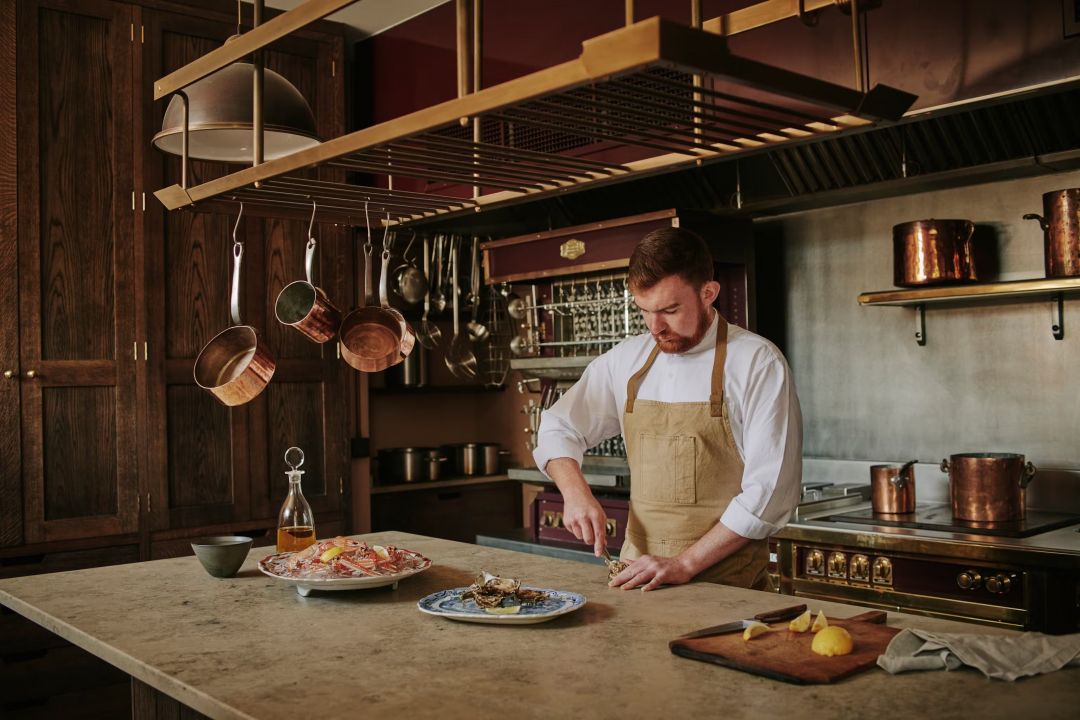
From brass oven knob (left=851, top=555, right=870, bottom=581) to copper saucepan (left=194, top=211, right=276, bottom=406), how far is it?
6.38 feet

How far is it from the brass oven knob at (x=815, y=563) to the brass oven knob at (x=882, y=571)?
192mm

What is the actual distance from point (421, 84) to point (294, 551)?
9.69 ft

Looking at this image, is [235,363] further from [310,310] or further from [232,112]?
[232,112]

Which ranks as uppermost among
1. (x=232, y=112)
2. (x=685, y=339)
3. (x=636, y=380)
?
(x=232, y=112)

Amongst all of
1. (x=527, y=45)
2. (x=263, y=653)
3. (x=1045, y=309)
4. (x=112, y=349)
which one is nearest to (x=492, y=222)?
(x=527, y=45)

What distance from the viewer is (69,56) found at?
13.8ft

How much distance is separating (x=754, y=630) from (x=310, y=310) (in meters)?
1.47

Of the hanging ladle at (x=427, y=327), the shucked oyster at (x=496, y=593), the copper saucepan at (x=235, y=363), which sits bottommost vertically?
the shucked oyster at (x=496, y=593)

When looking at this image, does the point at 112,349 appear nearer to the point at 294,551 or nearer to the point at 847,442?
the point at 294,551

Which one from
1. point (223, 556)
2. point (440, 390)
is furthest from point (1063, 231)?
point (440, 390)

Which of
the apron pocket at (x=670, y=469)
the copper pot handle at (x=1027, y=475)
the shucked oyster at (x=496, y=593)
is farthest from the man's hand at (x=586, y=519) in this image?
the copper pot handle at (x=1027, y=475)

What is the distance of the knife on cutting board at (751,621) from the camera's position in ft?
5.88

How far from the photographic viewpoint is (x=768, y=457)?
2.48 meters

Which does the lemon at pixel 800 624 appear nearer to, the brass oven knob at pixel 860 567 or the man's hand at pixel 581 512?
the man's hand at pixel 581 512
